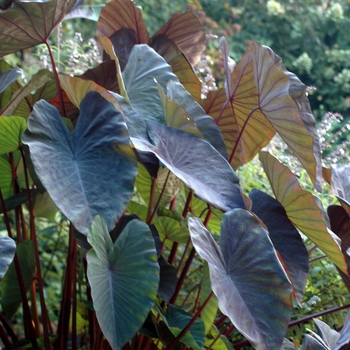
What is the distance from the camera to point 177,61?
4.43 feet

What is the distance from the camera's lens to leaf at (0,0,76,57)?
1.04 meters

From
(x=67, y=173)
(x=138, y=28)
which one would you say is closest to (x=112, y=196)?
(x=67, y=173)

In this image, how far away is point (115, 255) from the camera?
90 centimetres

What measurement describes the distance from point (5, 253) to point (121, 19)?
799 mm

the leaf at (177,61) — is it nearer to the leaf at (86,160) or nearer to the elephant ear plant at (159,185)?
the elephant ear plant at (159,185)

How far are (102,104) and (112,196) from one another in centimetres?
20

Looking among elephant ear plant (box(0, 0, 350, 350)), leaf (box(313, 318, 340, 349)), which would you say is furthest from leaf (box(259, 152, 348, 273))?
leaf (box(313, 318, 340, 349))

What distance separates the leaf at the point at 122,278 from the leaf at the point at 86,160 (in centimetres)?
4

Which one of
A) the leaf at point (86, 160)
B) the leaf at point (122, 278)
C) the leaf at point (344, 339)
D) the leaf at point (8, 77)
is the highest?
the leaf at point (86, 160)

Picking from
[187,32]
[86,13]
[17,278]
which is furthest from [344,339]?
[86,13]

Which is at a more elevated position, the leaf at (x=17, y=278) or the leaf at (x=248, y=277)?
the leaf at (x=248, y=277)

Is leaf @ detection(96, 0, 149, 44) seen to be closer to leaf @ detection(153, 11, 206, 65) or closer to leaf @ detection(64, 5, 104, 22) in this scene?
leaf @ detection(153, 11, 206, 65)

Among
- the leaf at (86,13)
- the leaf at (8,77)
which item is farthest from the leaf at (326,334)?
the leaf at (86,13)

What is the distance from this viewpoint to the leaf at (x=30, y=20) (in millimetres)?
1045
